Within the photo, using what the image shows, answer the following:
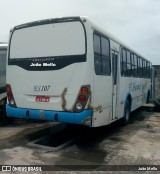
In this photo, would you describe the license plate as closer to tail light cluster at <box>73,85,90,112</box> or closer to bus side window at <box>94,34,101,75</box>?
tail light cluster at <box>73,85,90,112</box>

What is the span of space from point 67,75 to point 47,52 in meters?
0.87

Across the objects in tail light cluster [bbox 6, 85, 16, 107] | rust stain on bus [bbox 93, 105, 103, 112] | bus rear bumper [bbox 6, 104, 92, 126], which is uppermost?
tail light cluster [bbox 6, 85, 16, 107]

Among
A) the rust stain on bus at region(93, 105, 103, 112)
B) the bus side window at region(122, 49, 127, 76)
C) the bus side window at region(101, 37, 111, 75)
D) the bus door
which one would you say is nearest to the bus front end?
the rust stain on bus at region(93, 105, 103, 112)

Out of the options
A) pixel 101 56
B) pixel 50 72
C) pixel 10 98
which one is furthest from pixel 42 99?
pixel 101 56

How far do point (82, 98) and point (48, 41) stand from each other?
1.78 m

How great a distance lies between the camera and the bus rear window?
267 inches

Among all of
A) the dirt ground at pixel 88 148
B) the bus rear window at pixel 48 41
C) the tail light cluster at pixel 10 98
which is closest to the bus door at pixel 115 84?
the dirt ground at pixel 88 148

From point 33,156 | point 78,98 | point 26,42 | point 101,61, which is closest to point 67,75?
point 78,98

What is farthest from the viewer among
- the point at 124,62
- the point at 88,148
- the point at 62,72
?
the point at 124,62

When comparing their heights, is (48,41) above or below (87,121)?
above

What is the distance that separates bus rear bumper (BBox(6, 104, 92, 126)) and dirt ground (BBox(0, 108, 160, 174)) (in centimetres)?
80

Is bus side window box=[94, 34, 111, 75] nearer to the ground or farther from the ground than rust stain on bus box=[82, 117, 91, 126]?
farther from the ground

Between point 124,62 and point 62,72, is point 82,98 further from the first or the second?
point 124,62

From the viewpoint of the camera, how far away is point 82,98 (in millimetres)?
6656
